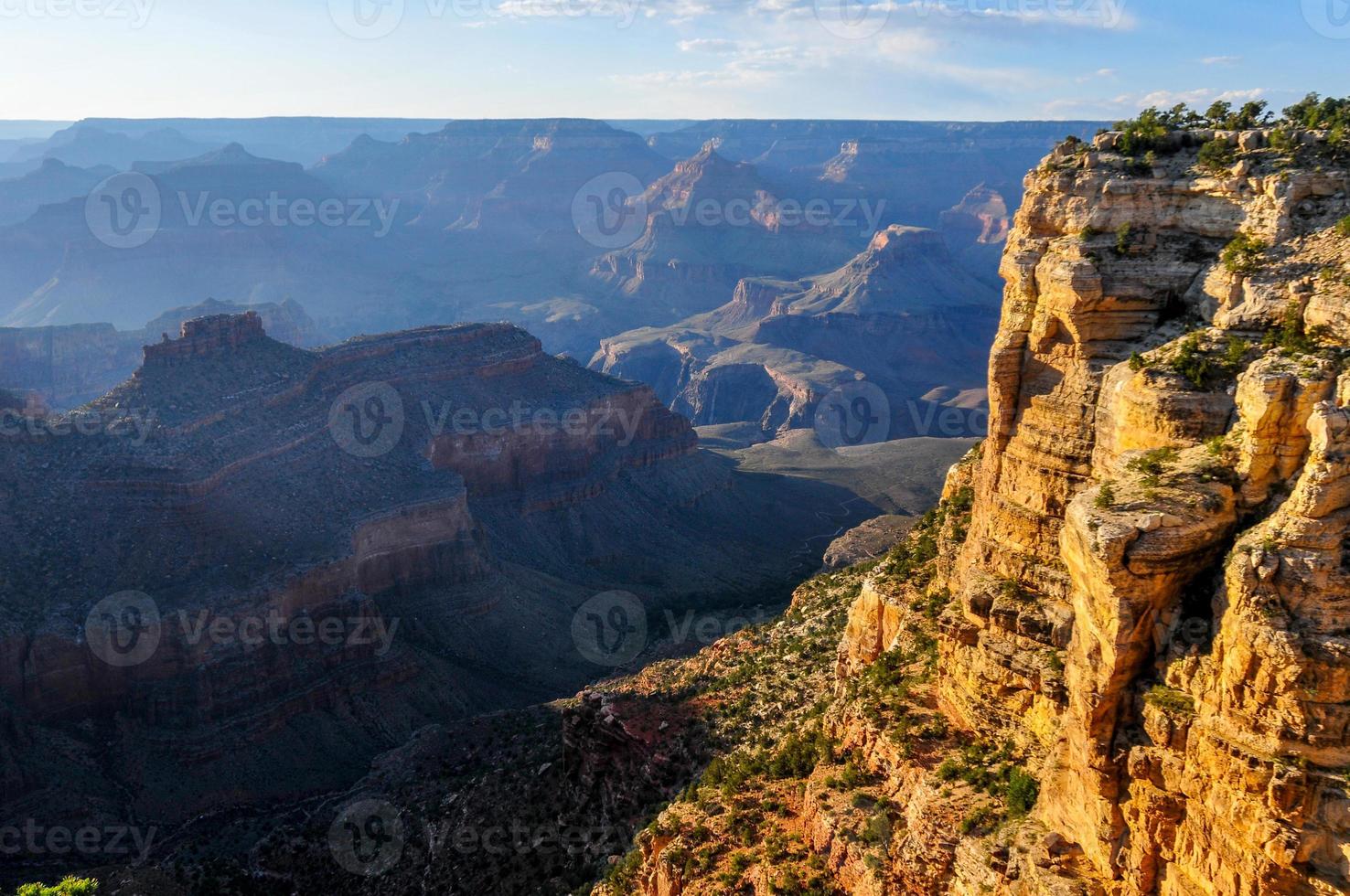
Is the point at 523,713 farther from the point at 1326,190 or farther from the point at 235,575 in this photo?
the point at 1326,190

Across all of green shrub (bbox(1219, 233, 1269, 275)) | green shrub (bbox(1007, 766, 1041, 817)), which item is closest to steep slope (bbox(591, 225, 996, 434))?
green shrub (bbox(1219, 233, 1269, 275))

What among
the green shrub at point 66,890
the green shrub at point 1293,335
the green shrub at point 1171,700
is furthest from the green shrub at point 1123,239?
the green shrub at point 66,890

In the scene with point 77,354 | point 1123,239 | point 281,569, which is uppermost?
point 1123,239

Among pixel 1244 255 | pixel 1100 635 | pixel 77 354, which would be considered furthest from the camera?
pixel 77 354

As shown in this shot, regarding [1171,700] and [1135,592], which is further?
[1135,592]

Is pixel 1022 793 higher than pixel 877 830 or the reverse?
higher

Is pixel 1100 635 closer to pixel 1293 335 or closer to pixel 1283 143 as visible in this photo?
pixel 1293 335

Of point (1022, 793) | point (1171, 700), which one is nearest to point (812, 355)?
point (1022, 793)

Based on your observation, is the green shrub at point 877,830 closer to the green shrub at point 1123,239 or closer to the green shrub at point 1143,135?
the green shrub at point 1123,239
